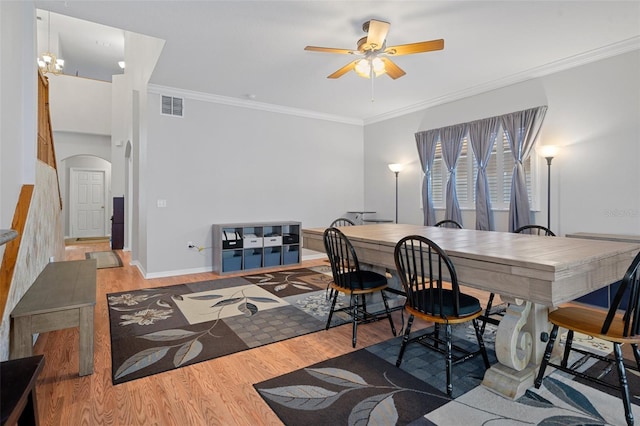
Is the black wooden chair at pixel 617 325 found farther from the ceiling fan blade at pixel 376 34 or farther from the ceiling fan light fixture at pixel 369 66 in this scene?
the ceiling fan light fixture at pixel 369 66

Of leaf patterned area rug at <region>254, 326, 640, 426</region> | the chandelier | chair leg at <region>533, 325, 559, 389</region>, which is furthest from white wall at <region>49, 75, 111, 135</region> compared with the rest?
chair leg at <region>533, 325, 559, 389</region>

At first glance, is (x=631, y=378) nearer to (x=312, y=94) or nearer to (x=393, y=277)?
(x=393, y=277)

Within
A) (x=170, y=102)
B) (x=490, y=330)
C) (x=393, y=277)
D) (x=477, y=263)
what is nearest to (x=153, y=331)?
(x=393, y=277)

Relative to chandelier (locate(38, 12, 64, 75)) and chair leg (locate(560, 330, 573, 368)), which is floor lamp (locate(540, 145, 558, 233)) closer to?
chair leg (locate(560, 330, 573, 368))

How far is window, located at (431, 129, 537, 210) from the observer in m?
4.39

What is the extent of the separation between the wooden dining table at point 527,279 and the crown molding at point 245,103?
4152 millimetres

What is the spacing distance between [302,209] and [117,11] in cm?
392

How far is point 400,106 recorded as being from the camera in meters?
5.64

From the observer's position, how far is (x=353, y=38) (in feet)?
10.8

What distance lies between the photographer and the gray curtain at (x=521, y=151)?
408 cm

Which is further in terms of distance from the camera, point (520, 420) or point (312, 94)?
point (312, 94)

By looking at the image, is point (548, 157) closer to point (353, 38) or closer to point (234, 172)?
point (353, 38)

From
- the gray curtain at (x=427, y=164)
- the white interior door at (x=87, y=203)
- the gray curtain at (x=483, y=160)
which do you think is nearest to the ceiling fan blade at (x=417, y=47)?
the gray curtain at (x=483, y=160)

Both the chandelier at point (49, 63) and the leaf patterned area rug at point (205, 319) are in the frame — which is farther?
the chandelier at point (49, 63)
